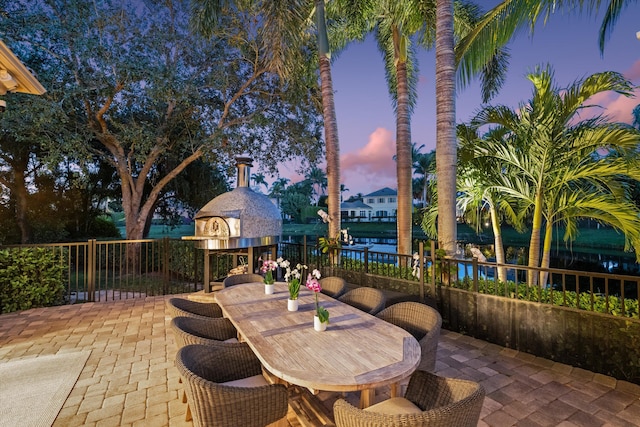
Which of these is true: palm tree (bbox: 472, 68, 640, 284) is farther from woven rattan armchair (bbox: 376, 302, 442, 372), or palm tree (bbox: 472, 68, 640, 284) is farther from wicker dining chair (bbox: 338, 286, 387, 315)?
woven rattan armchair (bbox: 376, 302, 442, 372)

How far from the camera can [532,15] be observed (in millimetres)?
5137

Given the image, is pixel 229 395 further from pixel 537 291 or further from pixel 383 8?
pixel 383 8

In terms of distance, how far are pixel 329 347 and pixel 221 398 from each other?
0.70 metres

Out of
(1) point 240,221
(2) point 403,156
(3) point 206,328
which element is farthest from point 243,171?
(3) point 206,328

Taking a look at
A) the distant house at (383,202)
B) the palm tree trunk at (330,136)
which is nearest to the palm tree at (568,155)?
the palm tree trunk at (330,136)

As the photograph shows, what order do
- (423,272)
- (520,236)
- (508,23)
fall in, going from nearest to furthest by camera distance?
(423,272)
(508,23)
(520,236)

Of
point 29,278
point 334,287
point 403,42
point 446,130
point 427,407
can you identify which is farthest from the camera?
point 403,42

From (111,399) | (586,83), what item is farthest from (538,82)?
(111,399)

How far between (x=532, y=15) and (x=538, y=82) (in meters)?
1.29

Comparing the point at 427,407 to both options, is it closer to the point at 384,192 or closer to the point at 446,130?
the point at 446,130

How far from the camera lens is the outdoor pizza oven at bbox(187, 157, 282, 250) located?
225 inches

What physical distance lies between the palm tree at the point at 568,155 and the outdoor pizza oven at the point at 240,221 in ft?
14.4

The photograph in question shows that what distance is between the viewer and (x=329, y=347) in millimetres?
1957

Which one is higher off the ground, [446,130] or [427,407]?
[446,130]
